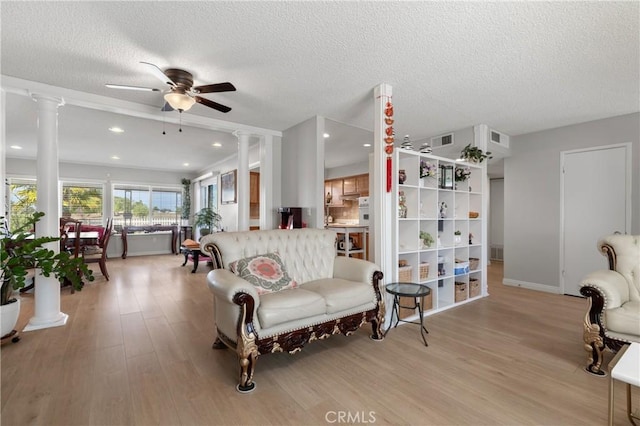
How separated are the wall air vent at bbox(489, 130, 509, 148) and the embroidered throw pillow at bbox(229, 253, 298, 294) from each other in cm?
396

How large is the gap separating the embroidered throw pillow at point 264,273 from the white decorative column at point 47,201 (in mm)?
2179

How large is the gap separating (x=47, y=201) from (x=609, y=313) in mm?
5175

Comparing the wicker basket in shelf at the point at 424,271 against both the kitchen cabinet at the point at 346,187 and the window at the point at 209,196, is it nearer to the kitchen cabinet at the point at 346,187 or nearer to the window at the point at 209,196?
the kitchen cabinet at the point at 346,187

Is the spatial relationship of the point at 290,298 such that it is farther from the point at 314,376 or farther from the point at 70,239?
the point at 70,239

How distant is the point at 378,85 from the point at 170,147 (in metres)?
4.72

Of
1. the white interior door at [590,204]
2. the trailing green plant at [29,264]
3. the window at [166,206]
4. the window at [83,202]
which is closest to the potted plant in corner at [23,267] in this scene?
the trailing green plant at [29,264]

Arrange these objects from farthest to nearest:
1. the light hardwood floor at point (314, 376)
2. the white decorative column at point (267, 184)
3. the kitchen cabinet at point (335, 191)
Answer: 1. the kitchen cabinet at point (335, 191)
2. the white decorative column at point (267, 184)
3. the light hardwood floor at point (314, 376)

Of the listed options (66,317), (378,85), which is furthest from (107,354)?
(378,85)

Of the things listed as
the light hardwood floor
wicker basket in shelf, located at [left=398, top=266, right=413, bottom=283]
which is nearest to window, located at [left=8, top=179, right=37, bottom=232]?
the light hardwood floor

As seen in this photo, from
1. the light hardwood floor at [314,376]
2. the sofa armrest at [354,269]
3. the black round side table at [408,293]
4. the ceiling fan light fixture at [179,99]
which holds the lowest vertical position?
the light hardwood floor at [314,376]

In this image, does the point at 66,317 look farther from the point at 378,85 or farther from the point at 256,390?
the point at 378,85

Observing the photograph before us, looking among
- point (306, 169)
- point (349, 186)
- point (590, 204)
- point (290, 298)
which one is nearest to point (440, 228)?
point (306, 169)

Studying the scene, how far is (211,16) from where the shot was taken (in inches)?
79.7

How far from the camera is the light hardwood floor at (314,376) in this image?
1.73 meters
